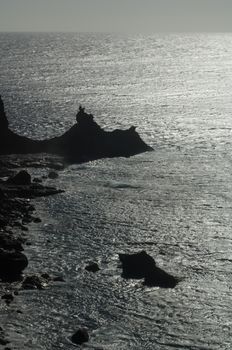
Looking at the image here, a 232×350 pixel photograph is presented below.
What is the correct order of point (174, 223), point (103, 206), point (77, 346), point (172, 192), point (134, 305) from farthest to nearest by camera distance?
point (172, 192) → point (103, 206) → point (174, 223) → point (134, 305) → point (77, 346)

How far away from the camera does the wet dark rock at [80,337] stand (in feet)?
167

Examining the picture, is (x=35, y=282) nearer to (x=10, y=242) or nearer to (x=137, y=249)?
(x=10, y=242)

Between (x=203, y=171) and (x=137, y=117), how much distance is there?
2577 inches

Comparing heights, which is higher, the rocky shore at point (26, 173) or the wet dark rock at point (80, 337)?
the rocky shore at point (26, 173)

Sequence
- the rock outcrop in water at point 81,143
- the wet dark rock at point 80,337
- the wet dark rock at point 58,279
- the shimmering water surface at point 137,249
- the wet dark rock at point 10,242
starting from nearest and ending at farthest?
the wet dark rock at point 80,337 → the shimmering water surface at point 137,249 → the wet dark rock at point 58,279 → the wet dark rock at point 10,242 → the rock outcrop in water at point 81,143

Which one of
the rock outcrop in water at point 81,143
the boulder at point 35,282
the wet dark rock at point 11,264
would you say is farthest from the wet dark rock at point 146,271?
the rock outcrop in water at point 81,143

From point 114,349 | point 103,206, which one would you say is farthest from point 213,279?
point 103,206

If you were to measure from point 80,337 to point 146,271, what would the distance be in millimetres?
13513

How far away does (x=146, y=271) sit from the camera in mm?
63156

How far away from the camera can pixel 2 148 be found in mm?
112562

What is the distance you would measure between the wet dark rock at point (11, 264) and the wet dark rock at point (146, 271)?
9324mm

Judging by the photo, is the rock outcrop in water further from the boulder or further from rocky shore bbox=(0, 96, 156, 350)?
the boulder

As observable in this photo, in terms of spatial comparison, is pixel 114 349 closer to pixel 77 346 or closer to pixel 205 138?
pixel 77 346

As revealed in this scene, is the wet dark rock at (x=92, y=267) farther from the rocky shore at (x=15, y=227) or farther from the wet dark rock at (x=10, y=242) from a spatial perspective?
the wet dark rock at (x=10, y=242)
